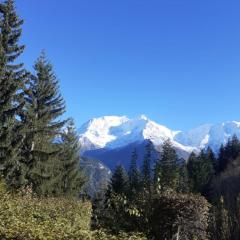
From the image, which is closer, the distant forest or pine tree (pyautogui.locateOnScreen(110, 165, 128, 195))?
the distant forest

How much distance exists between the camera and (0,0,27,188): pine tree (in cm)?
3303

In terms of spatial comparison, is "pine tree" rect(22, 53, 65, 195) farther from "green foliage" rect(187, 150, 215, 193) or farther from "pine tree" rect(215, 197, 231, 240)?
"green foliage" rect(187, 150, 215, 193)

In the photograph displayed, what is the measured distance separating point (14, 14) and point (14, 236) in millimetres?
27409

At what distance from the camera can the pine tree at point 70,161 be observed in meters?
59.6

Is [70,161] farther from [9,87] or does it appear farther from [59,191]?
[9,87]

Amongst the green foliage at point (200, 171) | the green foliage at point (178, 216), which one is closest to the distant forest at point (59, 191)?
the green foliage at point (178, 216)

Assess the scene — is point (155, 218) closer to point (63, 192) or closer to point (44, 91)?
point (44, 91)

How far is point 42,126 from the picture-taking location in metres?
43.7

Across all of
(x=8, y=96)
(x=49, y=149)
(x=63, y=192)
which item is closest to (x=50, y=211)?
(x=8, y=96)

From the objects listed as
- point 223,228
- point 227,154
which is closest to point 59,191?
point 223,228

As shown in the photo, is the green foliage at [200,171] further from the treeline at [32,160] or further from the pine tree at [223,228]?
the pine tree at [223,228]

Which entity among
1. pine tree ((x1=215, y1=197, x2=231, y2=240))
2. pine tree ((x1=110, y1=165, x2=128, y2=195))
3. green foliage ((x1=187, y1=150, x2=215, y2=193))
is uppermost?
green foliage ((x1=187, y1=150, x2=215, y2=193))

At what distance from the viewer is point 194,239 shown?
18.0 metres

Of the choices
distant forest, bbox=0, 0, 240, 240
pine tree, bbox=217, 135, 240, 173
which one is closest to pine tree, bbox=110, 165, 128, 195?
distant forest, bbox=0, 0, 240, 240
